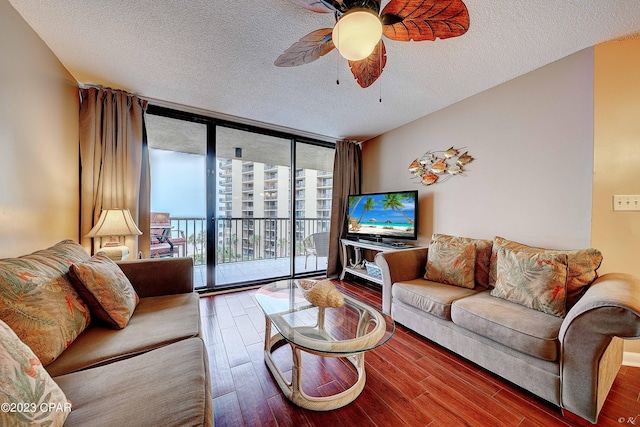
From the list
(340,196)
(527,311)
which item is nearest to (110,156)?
(340,196)

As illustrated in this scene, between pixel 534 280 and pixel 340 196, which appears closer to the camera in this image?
pixel 534 280

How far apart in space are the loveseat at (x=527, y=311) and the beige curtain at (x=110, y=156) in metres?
2.57

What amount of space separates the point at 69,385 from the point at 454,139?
3.23 m

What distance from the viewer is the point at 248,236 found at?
4555 millimetres

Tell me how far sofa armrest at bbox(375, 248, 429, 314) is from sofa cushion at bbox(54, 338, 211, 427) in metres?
1.67

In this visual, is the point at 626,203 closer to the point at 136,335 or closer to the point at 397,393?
the point at 397,393

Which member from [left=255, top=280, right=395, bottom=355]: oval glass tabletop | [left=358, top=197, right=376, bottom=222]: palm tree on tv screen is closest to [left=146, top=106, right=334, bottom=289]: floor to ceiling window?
[left=358, top=197, right=376, bottom=222]: palm tree on tv screen

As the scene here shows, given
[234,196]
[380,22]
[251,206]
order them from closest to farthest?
[380,22] → [234,196] → [251,206]

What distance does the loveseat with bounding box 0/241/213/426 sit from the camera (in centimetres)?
68

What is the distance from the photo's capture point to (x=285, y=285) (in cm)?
207

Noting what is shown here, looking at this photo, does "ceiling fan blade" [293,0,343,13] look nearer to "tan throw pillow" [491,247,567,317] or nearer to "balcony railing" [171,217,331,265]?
"tan throw pillow" [491,247,567,317]

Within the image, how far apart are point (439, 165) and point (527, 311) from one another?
1.63 metres

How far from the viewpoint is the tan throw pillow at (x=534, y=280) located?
4.90 ft

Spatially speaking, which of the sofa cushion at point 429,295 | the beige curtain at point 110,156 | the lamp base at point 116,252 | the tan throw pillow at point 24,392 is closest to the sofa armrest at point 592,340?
the sofa cushion at point 429,295
